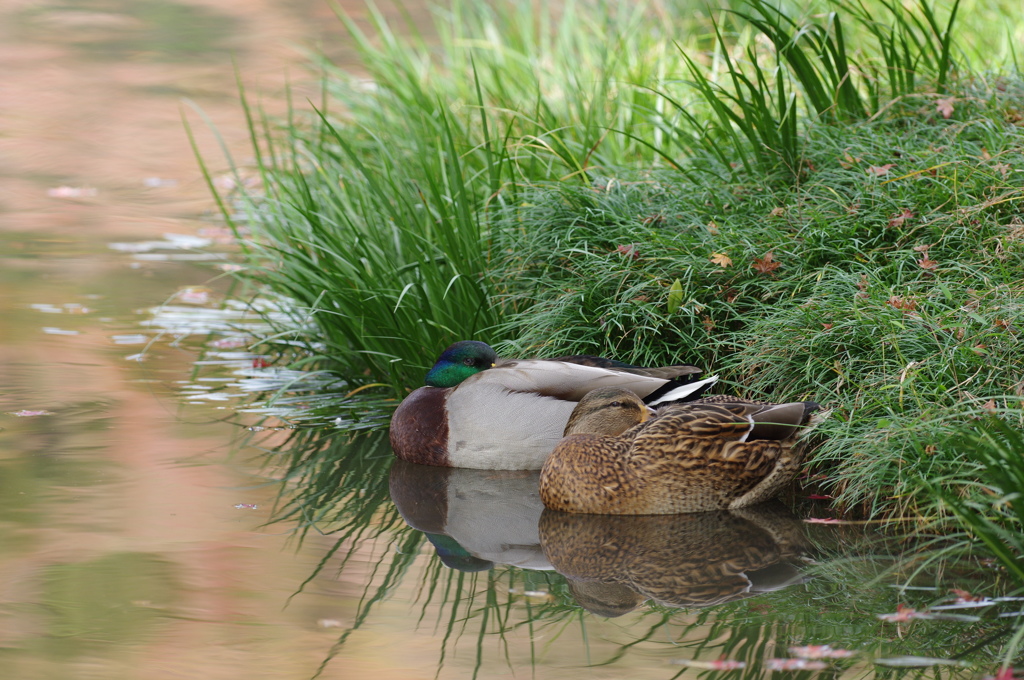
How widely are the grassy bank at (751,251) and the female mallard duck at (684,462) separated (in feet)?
0.69

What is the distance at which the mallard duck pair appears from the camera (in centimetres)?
464

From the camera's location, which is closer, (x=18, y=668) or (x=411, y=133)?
(x=18, y=668)

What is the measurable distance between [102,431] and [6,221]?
5.03 meters

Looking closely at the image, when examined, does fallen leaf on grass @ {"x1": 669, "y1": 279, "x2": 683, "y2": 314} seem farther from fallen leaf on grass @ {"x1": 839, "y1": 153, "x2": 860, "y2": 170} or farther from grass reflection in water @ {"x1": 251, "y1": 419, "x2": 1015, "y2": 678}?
fallen leaf on grass @ {"x1": 839, "y1": 153, "x2": 860, "y2": 170}

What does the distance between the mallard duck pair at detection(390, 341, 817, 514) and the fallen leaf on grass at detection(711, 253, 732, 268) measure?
0.48 metres

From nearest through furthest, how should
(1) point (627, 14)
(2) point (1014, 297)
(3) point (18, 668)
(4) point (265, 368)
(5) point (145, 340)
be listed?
(3) point (18, 668) < (2) point (1014, 297) < (4) point (265, 368) < (5) point (145, 340) < (1) point (627, 14)

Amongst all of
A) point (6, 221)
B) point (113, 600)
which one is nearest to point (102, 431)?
point (113, 600)

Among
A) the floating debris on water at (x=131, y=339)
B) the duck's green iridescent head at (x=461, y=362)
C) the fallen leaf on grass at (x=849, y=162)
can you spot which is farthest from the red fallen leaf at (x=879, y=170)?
the floating debris on water at (x=131, y=339)

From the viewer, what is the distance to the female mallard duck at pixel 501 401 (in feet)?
16.5

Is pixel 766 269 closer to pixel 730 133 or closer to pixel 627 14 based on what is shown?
pixel 730 133

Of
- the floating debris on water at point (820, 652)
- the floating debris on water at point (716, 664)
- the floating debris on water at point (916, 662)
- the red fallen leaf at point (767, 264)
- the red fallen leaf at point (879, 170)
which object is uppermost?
the red fallen leaf at point (879, 170)

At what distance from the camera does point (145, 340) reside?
7.04 meters

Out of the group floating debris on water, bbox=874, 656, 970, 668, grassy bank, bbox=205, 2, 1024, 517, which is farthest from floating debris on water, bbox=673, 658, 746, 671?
grassy bank, bbox=205, 2, 1024, 517

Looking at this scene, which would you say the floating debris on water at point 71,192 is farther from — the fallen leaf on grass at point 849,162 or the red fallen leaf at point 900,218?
the red fallen leaf at point 900,218
